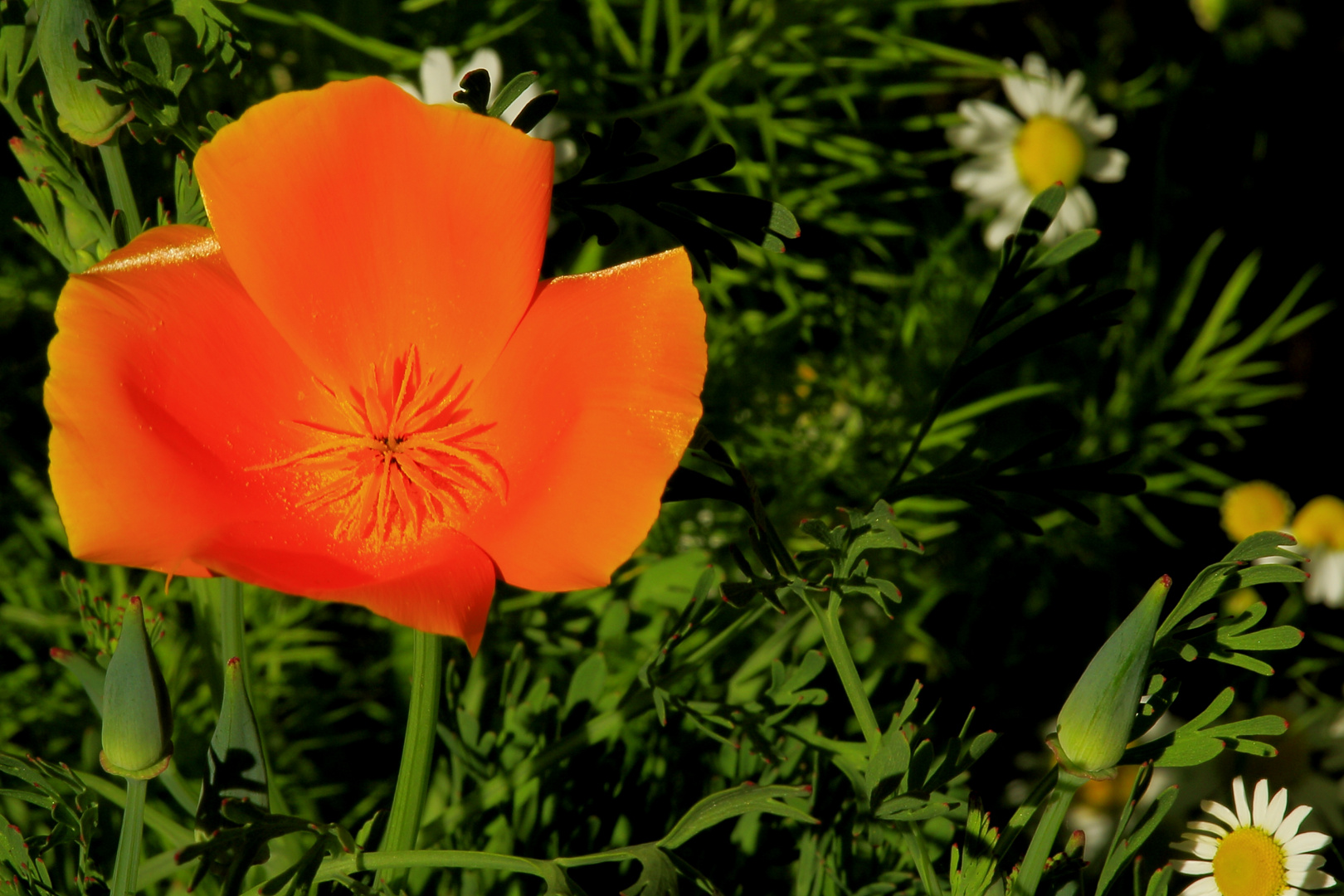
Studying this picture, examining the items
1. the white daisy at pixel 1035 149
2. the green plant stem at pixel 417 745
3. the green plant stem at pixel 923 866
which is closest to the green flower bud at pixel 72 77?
the green plant stem at pixel 417 745

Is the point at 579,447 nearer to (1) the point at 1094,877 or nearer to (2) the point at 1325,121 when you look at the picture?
(1) the point at 1094,877

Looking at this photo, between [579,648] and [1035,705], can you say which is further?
[1035,705]

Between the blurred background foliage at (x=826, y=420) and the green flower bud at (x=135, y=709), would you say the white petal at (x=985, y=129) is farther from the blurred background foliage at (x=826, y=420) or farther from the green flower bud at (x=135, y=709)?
the green flower bud at (x=135, y=709)

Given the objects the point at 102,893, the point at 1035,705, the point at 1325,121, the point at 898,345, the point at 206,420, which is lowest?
the point at 102,893

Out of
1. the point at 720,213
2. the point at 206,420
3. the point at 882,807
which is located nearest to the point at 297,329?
the point at 206,420

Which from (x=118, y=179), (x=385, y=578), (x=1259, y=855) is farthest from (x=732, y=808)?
(x=118, y=179)

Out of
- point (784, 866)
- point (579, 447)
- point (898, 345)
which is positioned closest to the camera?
point (579, 447)

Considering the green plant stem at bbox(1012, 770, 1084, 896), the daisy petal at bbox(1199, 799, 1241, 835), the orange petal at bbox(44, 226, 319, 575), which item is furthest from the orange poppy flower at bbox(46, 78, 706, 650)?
the daisy petal at bbox(1199, 799, 1241, 835)
